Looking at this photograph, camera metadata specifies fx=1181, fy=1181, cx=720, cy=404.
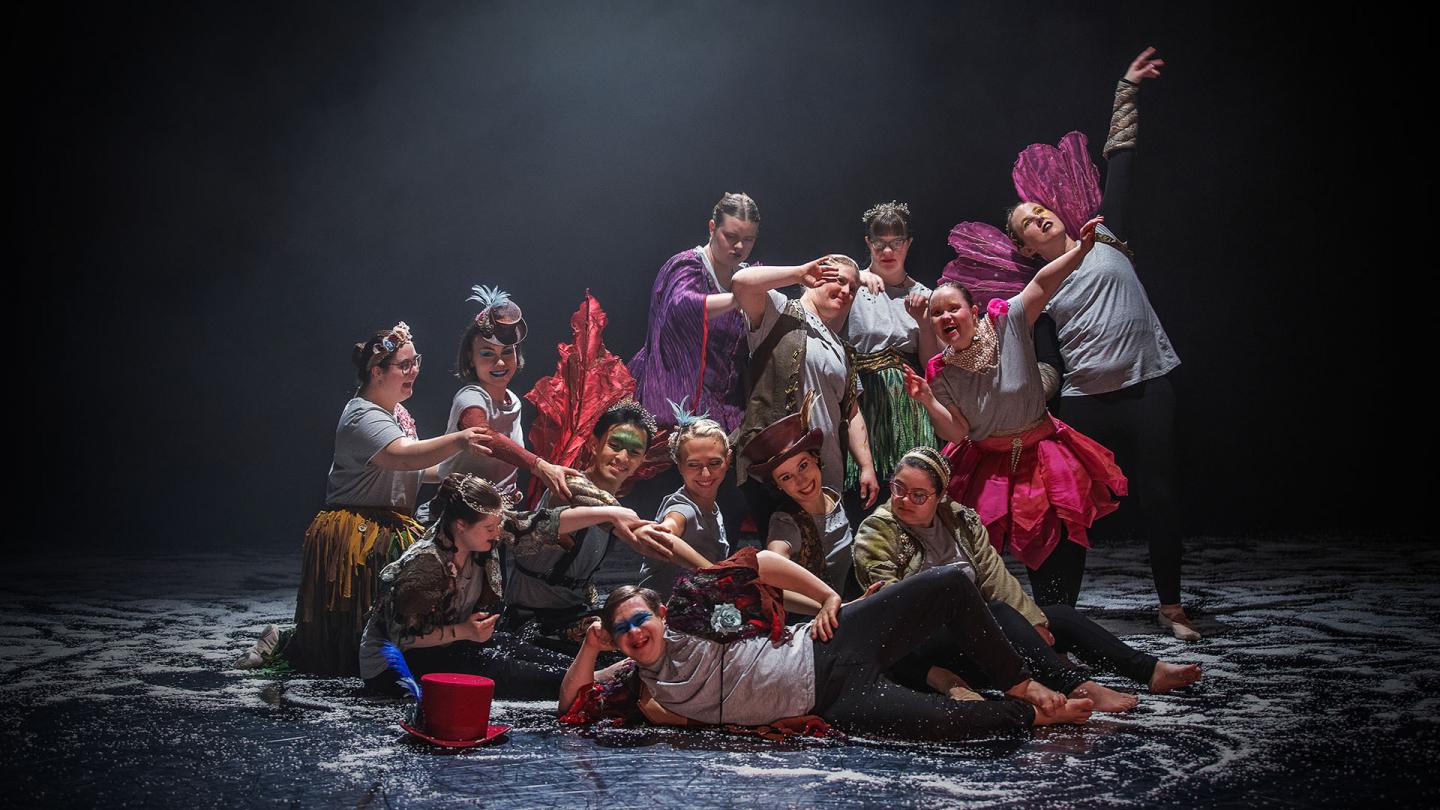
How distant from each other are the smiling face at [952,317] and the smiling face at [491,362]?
1.39m

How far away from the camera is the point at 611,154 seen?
20.2 feet

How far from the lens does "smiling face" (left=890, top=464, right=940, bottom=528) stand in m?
3.05

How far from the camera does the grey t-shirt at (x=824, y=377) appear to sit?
3613mm

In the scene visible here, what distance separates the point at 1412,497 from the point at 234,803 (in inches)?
242

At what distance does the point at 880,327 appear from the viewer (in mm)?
3908

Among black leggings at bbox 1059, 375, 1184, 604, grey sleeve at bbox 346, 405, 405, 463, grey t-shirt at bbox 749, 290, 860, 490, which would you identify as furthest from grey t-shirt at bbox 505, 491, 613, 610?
black leggings at bbox 1059, 375, 1184, 604

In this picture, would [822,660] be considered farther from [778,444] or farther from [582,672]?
[778,444]

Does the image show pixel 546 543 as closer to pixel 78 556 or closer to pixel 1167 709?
pixel 1167 709

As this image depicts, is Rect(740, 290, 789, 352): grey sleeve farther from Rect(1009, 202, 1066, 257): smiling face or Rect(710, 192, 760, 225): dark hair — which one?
Rect(1009, 202, 1066, 257): smiling face

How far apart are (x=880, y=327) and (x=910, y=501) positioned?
991mm

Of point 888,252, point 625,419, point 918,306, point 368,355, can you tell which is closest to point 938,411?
point 918,306

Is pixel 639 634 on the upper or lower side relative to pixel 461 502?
lower

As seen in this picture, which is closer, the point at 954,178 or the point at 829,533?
the point at 829,533

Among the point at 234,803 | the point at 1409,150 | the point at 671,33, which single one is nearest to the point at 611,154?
the point at 671,33
